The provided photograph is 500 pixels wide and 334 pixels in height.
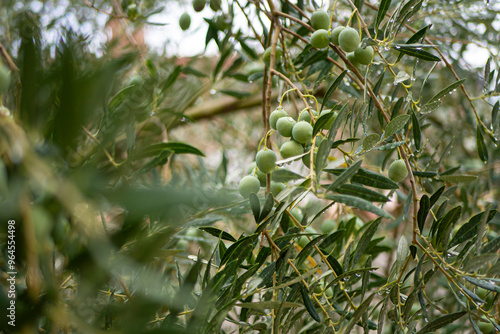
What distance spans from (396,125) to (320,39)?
0.21m

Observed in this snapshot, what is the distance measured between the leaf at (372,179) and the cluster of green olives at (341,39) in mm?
199

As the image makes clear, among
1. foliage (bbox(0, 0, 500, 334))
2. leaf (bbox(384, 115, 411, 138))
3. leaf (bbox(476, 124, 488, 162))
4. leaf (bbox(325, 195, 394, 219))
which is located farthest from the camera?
leaf (bbox(476, 124, 488, 162))

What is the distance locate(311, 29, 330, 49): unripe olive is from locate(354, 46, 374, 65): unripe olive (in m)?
0.05

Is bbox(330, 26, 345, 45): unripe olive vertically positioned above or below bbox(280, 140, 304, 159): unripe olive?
above

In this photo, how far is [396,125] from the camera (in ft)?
2.00

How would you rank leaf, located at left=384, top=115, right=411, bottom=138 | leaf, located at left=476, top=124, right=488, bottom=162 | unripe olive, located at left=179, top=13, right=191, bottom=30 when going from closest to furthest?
leaf, located at left=384, top=115, right=411, bottom=138
leaf, located at left=476, top=124, right=488, bottom=162
unripe olive, located at left=179, top=13, right=191, bottom=30

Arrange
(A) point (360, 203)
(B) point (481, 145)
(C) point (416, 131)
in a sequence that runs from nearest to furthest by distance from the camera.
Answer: (A) point (360, 203), (C) point (416, 131), (B) point (481, 145)

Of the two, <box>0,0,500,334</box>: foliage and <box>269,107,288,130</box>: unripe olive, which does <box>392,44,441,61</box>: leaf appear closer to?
<box>0,0,500,334</box>: foliage

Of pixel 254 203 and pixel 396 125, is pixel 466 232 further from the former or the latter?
pixel 254 203

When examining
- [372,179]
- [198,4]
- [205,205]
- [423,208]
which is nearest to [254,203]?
[205,205]

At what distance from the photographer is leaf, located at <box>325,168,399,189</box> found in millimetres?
593

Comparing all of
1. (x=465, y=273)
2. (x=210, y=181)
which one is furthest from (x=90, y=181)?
(x=210, y=181)

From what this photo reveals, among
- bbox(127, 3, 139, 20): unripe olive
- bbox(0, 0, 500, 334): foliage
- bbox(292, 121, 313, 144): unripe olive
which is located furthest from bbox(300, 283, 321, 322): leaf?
bbox(127, 3, 139, 20): unripe olive

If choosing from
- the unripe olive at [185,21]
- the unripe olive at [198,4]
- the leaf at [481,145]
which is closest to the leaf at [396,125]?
the leaf at [481,145]
